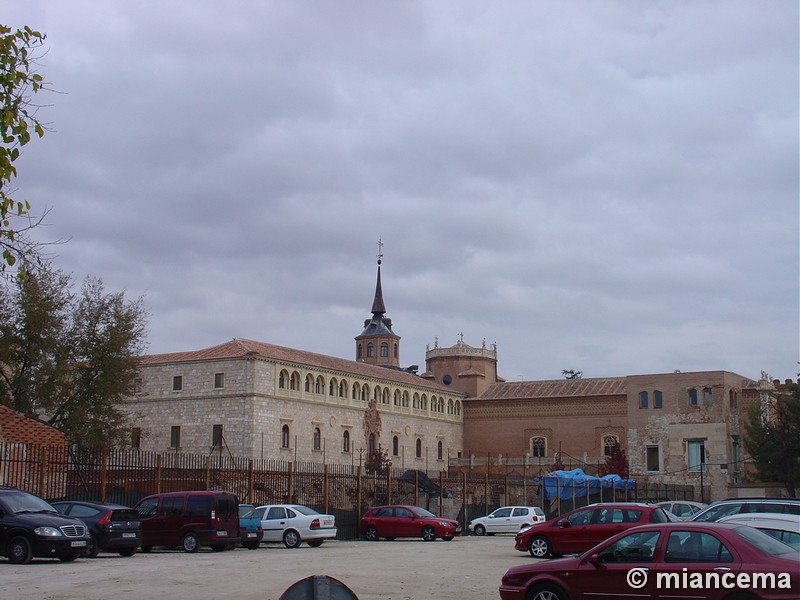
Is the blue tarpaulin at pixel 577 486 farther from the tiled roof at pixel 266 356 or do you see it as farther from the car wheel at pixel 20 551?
the car wheel at pixel 20 551

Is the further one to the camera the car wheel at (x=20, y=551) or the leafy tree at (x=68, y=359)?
the leafy tree at (x=68, y=359)

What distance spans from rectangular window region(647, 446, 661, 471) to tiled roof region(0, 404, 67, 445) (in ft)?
141

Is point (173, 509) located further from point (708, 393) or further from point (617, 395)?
point (617, 395)

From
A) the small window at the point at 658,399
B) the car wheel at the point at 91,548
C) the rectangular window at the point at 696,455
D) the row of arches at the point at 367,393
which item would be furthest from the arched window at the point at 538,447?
the car wheel at the point at 91,548

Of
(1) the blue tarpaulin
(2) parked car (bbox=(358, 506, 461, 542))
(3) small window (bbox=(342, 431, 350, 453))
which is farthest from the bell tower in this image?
(2) parked car (bbox=(358, 506, 461, 542))

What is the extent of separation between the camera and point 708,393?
6053 centimetres

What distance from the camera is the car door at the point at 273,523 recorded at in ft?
88.2

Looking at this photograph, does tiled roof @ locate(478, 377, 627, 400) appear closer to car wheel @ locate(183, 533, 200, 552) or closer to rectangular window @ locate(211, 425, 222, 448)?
rectangular window @ locate(211, 425, 222, 448)

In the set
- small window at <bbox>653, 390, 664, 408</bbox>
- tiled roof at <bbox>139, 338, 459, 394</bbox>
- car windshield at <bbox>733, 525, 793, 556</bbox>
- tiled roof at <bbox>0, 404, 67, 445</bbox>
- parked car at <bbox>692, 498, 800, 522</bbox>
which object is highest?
tiled roof at <bbox>139, 338, 459, 394</bbox>

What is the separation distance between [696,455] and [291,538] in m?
40.8

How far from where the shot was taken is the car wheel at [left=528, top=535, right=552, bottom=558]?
21.8 metres

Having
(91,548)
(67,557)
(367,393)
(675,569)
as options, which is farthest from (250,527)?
(367,393)

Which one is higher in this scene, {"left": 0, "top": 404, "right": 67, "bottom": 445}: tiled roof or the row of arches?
the row of arches

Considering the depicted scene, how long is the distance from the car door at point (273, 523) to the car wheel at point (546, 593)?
16260 millimetres
